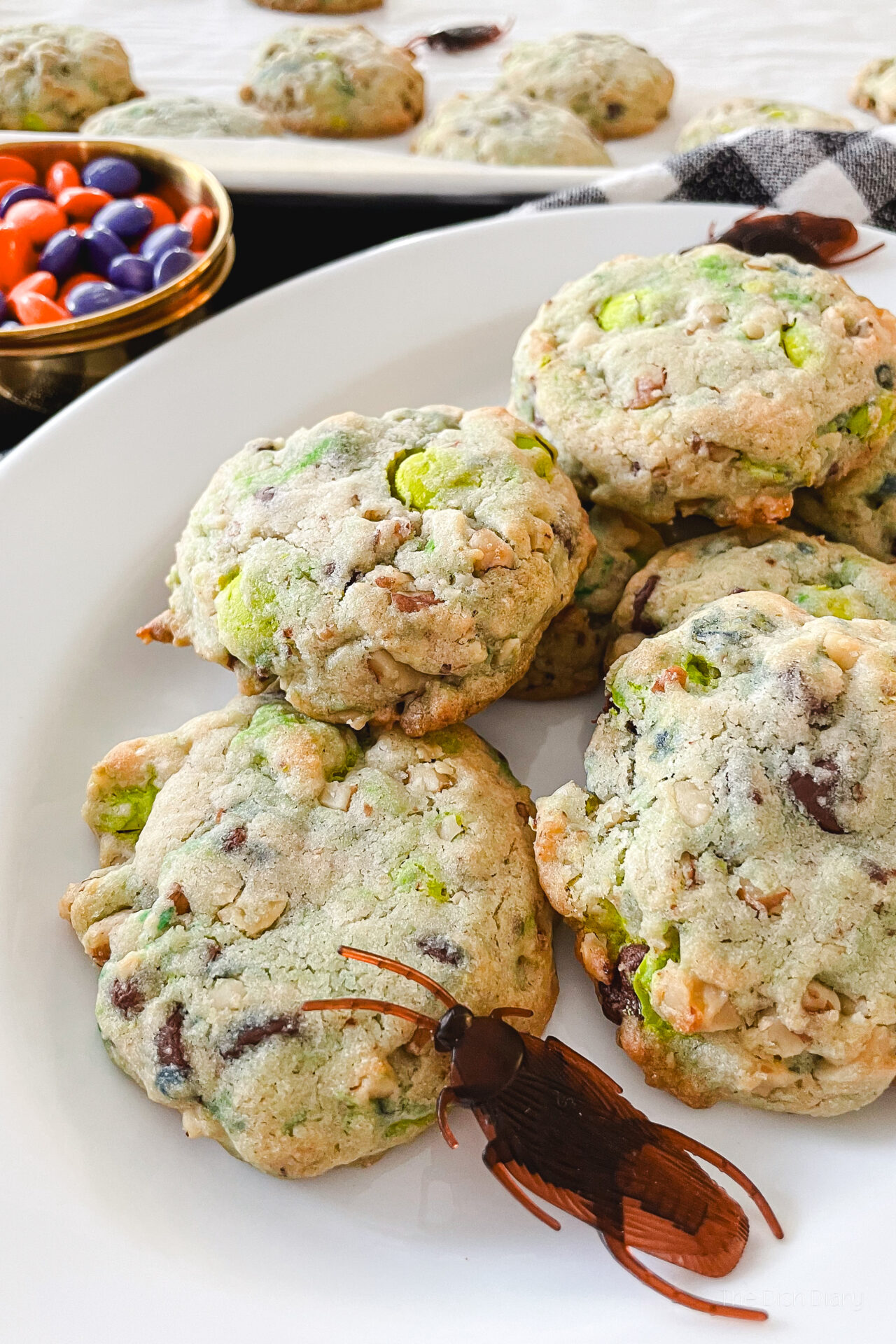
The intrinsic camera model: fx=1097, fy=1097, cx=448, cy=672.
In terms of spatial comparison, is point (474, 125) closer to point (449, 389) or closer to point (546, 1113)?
point (449, 389)

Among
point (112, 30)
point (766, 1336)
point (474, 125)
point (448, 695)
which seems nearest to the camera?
point (766, 1336)

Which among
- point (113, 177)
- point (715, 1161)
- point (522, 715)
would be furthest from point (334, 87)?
point (715, 1161)

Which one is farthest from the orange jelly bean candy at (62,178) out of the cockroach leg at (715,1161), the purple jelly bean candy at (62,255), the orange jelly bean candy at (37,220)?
the cockroach leg at (715,1161)

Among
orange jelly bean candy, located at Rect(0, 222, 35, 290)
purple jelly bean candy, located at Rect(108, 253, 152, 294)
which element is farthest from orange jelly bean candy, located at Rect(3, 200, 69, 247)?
purple jelly bean candy, located at Rect(108, 253, 152, 294)

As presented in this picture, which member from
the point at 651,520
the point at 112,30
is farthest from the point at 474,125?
the point at 651,520

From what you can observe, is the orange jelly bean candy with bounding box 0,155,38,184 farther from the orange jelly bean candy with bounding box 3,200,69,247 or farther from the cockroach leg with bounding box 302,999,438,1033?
the cockroach leg with bounding box 302,999,438,1033

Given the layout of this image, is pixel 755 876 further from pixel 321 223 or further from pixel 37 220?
pixel 321 223

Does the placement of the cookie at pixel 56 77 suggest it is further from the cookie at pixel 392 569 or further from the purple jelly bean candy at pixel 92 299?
the cookie at pixel 392 569
